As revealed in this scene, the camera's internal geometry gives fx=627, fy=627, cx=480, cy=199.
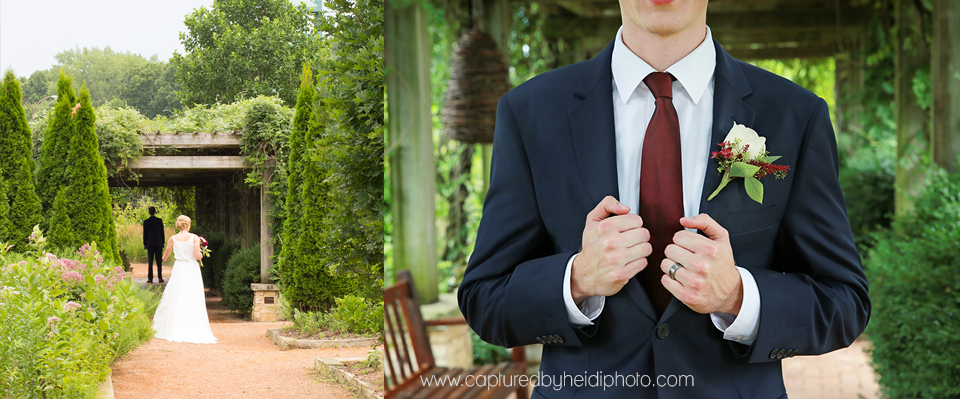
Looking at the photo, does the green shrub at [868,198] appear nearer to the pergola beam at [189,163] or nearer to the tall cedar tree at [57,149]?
the pergola beam at [189,163]

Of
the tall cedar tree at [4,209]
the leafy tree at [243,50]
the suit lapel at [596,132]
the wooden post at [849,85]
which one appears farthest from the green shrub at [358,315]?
the wooden post at [849,85]

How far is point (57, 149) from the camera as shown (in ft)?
8.38

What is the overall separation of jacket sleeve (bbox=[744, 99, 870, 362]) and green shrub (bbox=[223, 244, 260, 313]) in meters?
1.97

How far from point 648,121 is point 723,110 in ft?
0.48

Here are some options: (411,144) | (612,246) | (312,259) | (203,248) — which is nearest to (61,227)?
(203,248)

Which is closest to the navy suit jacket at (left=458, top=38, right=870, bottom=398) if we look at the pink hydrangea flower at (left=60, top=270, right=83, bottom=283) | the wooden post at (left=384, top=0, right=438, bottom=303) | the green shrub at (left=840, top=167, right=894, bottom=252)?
the wooden post at (left=384, top=0, right=438, bottom=303)

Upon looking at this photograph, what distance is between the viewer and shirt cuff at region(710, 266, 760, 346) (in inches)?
45.3

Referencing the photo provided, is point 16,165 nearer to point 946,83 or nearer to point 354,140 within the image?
point 354,140

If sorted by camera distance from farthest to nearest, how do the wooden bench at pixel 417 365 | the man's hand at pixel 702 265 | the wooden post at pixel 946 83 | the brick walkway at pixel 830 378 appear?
the brick walkway at pixel 830 378 < the wooden post at pixel 946 83 < the wooden bench at pixel 417 365 < the man's hand at pixel 702 265

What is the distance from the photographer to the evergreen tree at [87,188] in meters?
2.53

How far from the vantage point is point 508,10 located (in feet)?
9.26

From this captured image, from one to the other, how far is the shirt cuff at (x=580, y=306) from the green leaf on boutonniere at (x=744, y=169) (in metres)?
0.34

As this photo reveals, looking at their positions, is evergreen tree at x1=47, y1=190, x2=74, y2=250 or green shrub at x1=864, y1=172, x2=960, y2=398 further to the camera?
green shrub at x1=864, y1=172, x2=960, y2=398

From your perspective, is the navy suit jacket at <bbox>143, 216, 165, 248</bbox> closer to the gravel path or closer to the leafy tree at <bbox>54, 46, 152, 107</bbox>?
the gravel path
